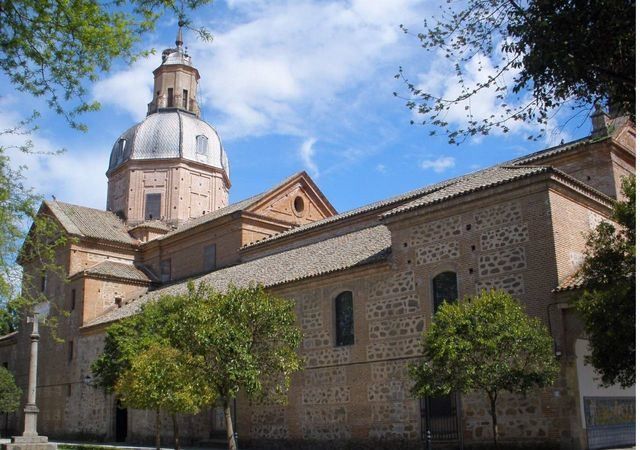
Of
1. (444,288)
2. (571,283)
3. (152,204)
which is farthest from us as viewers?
(152,204)

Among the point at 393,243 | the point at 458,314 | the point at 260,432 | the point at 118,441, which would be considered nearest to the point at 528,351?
the point at 458,314

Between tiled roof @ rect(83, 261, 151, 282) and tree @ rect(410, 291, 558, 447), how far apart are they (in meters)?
23.1

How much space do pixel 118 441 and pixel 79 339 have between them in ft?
19.5

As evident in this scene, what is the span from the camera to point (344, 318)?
21.1m

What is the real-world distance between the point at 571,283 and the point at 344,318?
25.3 ft

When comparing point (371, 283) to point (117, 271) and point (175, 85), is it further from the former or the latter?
point (175, 85)

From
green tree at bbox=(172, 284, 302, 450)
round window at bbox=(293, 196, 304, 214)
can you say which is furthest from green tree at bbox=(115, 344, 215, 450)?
round window at bbox=(293, 196, 304, 214)

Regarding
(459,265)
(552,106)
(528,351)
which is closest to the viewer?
(552,106)

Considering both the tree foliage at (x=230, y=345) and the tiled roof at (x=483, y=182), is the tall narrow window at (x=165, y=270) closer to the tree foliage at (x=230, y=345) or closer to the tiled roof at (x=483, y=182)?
the tree foliage at (x=230, y=345)

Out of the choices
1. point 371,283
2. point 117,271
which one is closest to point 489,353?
point 371,283

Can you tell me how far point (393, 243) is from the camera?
1997cm

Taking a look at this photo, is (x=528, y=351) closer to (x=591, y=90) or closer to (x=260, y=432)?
(x=591, y=90)

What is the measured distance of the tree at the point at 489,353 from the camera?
14.0 metres

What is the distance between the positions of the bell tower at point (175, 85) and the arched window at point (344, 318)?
25.6 m
